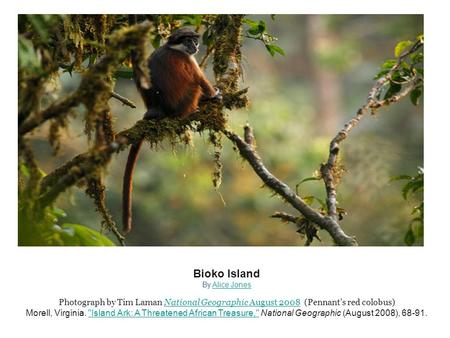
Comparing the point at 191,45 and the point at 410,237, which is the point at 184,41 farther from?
the point at 410,237

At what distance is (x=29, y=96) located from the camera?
2447mm

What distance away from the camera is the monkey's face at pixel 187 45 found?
4.20 metres

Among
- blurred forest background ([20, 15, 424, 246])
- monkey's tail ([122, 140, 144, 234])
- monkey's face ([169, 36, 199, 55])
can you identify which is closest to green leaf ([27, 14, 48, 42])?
monkey's tail ([122, 140, 144, 234])

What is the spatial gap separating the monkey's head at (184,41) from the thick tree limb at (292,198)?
876mm

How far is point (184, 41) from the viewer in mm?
4203

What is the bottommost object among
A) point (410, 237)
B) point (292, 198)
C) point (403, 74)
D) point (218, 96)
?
point (410, 237)

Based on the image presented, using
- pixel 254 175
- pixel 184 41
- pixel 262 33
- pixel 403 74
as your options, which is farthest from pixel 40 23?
pixel 254 175

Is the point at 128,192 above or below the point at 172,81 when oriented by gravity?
below

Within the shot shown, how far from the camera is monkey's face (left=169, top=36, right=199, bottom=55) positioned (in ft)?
13.8

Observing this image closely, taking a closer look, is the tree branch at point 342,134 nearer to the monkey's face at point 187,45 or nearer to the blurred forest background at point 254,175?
the monkey's face at point 187,45

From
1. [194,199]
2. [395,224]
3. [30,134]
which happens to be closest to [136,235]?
[194,199]

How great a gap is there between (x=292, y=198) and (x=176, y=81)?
4.26 feet

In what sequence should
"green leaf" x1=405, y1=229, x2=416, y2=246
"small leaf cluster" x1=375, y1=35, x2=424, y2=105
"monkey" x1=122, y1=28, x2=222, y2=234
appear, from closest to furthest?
"green leaf" x1=405, y1=229, x2=416, y2=246 < "small leaf cluster" x1=375, y1=35, x2=424, y2=105 < "monkey" x1=122, y1=28, x2=222, y2=234

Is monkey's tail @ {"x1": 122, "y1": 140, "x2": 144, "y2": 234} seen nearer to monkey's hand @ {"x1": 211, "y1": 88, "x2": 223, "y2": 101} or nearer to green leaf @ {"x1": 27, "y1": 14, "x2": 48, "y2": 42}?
monkey's hand @ {"x1": 211, "y1": 88, "x2": 223, "y2": 101}
